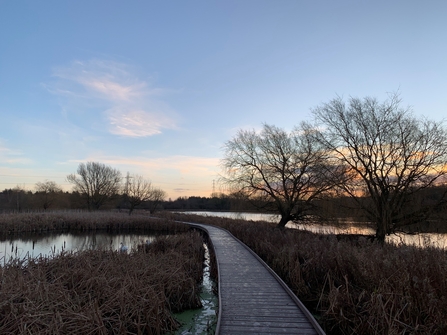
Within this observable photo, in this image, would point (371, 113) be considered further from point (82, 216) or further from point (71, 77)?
point (82, 216)

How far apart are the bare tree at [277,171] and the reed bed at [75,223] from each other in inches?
330

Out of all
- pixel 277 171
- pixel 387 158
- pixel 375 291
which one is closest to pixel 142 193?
pixel 277 171

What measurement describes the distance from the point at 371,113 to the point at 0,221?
27.1m

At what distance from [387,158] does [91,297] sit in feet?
46.7

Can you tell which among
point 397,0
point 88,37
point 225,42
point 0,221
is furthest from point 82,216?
point 397,0

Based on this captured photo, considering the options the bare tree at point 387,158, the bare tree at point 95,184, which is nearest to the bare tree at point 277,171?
the bare tree at point 387,158

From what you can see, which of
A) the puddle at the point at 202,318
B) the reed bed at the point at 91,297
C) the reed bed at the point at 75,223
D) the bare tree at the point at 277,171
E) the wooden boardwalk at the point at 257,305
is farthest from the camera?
the reed bed at the point at 75,223

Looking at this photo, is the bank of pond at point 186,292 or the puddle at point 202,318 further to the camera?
the puddle at point 202,318

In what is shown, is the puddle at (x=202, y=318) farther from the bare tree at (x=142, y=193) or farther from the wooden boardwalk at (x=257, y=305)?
the bare tree at (x=142, y=193)

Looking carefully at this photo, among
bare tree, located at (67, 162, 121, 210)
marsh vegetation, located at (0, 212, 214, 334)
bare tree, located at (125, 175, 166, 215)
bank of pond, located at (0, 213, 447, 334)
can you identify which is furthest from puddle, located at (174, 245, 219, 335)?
bare tree, located at (67, 162, 121, 210)

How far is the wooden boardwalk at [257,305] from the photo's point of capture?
474 centimetres

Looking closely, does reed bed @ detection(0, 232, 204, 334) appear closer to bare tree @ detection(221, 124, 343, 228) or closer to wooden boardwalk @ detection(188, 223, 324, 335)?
wooden boardwalk @ detection(188, 223, 324, 335)

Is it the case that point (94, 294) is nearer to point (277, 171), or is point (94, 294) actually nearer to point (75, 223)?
point (277, 171)

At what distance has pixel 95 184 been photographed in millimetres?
49750
